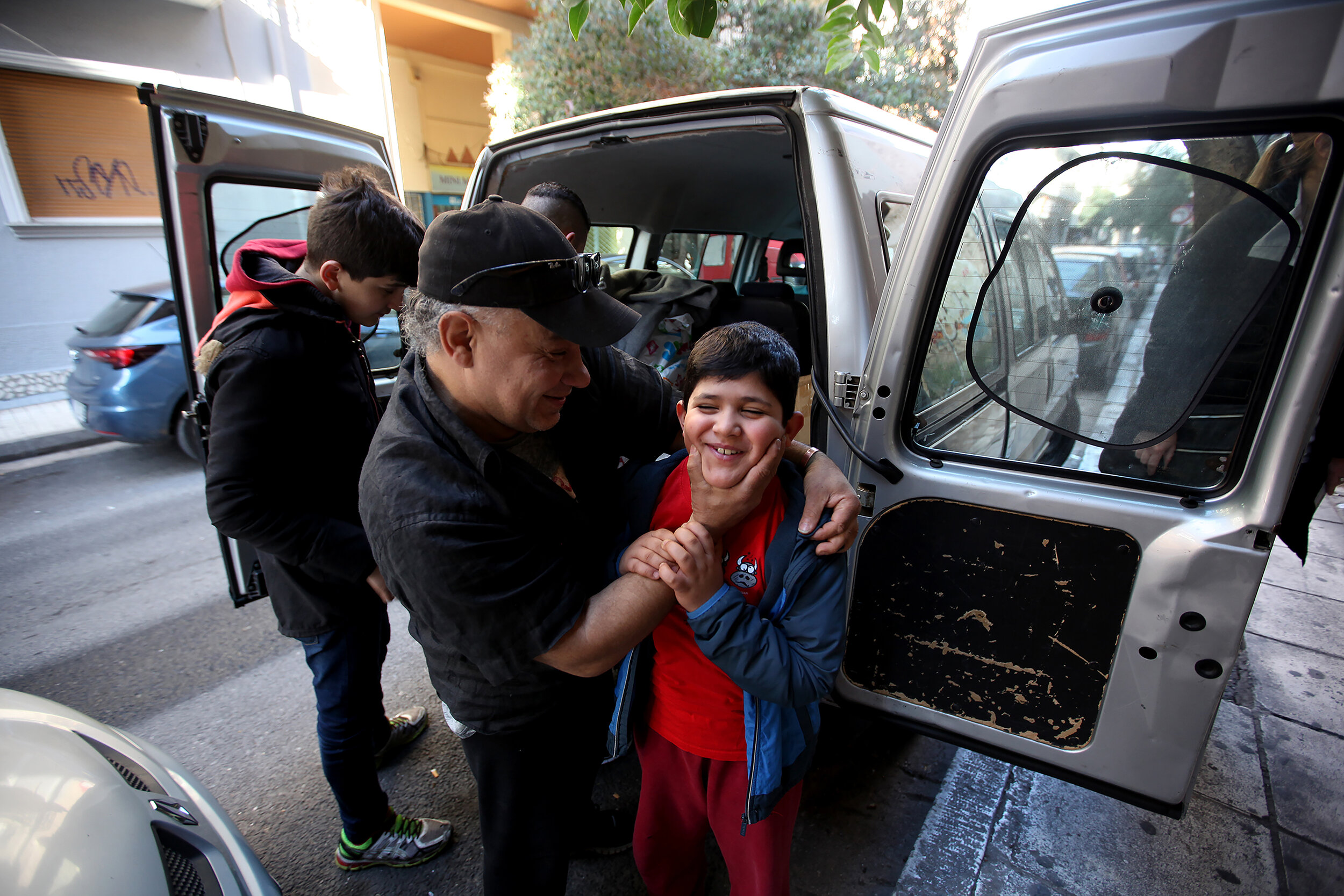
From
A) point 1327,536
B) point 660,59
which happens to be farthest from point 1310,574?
point 660,59

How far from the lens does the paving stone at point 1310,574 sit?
3.90 m

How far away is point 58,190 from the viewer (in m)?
7.46

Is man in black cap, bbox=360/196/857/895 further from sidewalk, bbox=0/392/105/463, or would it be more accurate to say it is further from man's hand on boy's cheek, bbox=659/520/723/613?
sidewalk, bbox=0/392/105/463

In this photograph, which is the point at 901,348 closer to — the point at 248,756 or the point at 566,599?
the point at 566,599

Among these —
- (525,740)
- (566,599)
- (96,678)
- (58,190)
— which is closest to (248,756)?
(96,678)

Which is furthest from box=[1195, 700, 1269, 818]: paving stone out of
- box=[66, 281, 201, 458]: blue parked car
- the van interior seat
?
box=[66, 281, 201, 458]: blue parked car

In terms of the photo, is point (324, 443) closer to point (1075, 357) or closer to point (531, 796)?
point (531, 796)

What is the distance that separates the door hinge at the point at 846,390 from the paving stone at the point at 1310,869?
162 cm

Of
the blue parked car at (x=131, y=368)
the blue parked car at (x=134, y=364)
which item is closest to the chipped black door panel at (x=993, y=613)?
the blue parked car at (x=134, y=364)

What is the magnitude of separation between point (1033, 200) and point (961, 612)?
3.50 ft

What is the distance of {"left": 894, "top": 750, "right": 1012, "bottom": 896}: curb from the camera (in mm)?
2018

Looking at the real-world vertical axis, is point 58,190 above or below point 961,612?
above

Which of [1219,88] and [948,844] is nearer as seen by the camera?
[1219,88]

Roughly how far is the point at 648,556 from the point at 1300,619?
434cm
